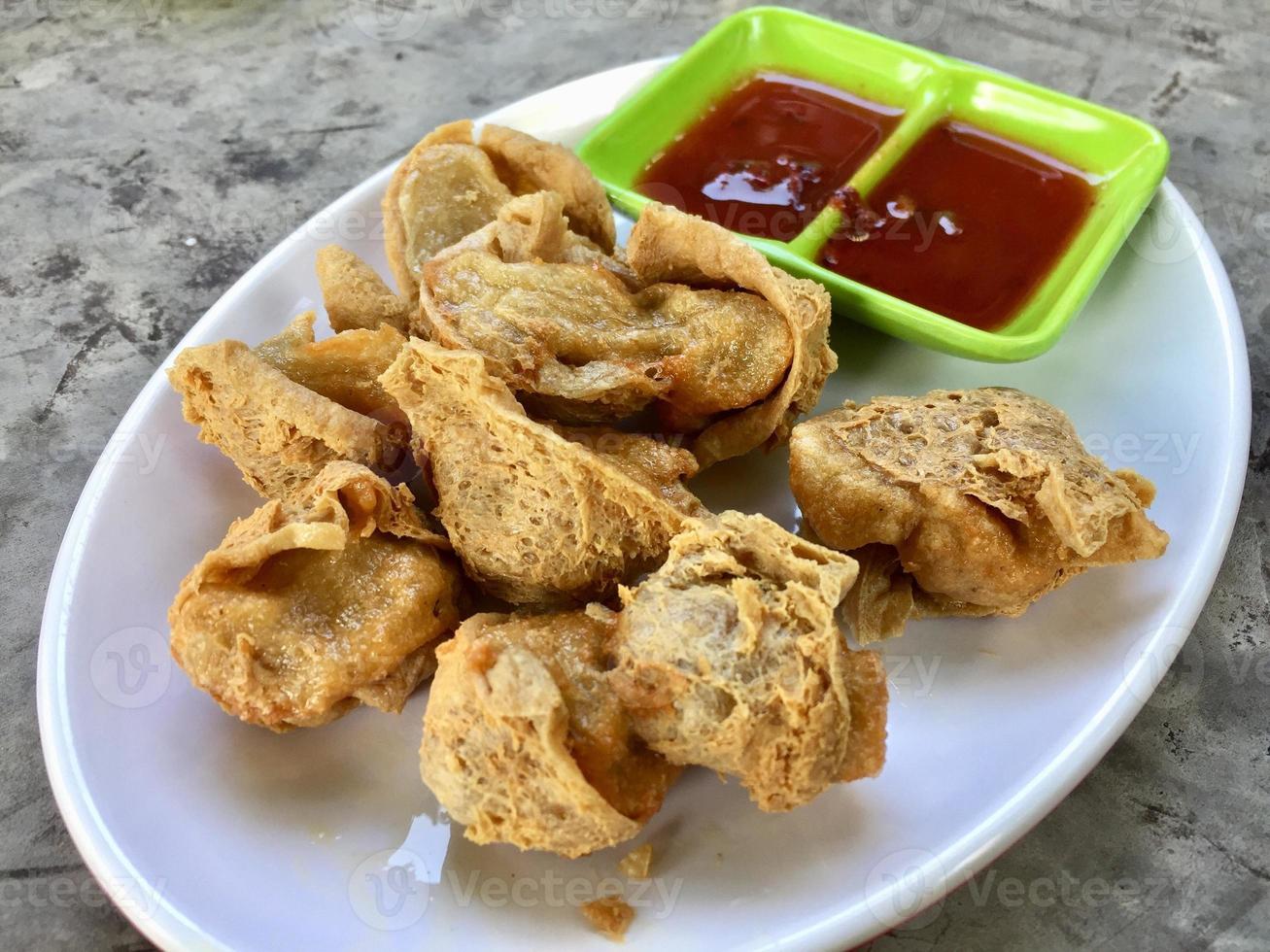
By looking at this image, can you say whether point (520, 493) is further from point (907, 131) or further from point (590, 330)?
point (907, 131)

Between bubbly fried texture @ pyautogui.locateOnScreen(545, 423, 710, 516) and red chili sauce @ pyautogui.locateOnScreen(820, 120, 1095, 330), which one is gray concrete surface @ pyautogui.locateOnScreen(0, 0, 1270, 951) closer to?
red chili sauce @ pyautogui.locateOnScreen(820, 120, 1095, 330)

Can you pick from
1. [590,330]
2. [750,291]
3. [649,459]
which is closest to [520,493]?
[649,459]

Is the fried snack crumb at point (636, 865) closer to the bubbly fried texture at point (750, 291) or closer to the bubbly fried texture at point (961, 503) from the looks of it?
the bubbly fried texture at point (961, 503)

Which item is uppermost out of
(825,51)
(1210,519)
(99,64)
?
(825,51)

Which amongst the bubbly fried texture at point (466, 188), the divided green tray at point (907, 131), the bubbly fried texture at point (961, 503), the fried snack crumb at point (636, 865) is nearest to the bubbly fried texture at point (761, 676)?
the fried snack crumb at point (636, 865)

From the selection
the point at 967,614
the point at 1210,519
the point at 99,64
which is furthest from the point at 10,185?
the point at 1210,519

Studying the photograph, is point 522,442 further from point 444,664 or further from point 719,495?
point 719,495

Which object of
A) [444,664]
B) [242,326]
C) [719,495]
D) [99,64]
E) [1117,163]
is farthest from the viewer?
[99,64]

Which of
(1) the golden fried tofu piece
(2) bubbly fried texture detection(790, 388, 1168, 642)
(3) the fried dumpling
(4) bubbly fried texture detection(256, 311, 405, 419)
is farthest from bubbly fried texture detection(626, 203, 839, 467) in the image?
(1) the golden fried tofu piece
